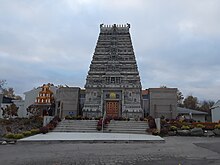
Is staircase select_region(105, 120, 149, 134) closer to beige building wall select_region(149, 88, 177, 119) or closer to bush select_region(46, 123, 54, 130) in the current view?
bush select_region(46, 123, 54, 130)

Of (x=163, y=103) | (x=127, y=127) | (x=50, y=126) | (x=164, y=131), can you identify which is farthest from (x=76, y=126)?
(x=163, y=103)

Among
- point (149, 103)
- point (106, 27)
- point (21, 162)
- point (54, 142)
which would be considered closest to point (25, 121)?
point (54, 142)

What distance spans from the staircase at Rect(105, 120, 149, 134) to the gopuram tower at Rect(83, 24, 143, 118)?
6.84 m

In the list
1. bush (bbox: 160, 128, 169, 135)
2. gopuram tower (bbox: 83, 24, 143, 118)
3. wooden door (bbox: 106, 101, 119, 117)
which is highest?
gopuram tower (bbox: 83, 24, 143, 118)

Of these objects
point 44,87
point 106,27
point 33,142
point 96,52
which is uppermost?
point 106,27

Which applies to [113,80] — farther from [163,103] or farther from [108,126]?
[108,126]

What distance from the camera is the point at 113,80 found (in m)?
28.2

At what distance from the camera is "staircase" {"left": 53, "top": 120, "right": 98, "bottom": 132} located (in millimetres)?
18047

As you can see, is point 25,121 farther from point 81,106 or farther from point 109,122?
point 81,106

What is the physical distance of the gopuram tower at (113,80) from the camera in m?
26.9

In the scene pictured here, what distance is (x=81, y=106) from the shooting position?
29.5 meters

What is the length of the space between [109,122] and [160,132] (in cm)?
520

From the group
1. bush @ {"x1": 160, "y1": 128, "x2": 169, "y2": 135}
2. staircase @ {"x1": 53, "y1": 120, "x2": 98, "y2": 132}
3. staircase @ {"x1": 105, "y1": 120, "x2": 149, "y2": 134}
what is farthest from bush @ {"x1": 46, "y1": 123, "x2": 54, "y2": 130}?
bush @ {"x1": 160, "y1": 128, "x2": 169, "y2": 135}

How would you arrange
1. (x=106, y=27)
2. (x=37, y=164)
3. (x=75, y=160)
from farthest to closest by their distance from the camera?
(x=106, y=27), (x=75, y=160), (x=37, y=164)
